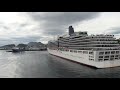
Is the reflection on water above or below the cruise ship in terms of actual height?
below

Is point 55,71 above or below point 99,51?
below

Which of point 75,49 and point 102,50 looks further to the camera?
point 75,49

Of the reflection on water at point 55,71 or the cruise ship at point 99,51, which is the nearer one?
the reflection on water at point 55,71

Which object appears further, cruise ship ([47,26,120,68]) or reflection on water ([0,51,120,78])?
cruise ship ([47,26,120,68])

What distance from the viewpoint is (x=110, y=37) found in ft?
50.0

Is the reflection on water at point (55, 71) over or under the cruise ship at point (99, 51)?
under

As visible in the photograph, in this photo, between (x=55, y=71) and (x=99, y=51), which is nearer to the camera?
(x=55, y=71)
